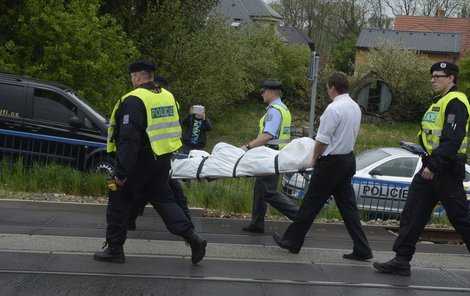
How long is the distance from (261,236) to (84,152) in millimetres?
4308

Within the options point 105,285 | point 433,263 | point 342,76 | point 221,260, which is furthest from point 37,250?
point 433,263

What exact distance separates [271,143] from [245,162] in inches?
21.8

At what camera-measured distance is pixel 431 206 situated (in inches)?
246

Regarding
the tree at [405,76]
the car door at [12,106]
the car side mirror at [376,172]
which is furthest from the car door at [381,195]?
the tree at [405,76]

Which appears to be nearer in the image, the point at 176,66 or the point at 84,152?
the point at 84,152

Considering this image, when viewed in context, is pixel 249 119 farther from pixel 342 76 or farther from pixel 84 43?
pixel 342 76

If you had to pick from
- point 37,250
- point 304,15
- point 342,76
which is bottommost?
point 37,250

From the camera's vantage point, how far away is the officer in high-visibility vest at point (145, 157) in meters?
5.88

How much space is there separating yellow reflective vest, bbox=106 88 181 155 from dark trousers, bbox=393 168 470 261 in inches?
87.5

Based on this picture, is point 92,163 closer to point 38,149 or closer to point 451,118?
point 38,149

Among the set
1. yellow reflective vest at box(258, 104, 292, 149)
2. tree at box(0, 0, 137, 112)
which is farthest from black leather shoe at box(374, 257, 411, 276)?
tree at box(0, 0, 137, 112)

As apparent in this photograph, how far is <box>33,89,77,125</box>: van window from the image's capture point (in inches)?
481

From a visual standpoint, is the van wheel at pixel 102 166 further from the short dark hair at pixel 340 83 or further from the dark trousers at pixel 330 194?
the short dark hair at pixel 340 83

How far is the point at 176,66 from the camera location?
2623cm
